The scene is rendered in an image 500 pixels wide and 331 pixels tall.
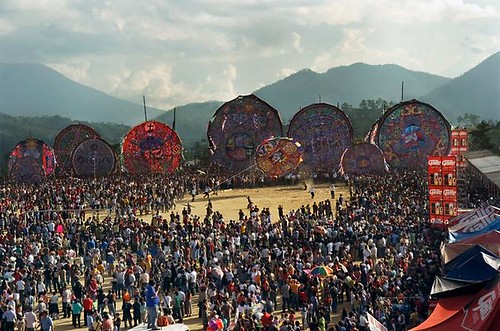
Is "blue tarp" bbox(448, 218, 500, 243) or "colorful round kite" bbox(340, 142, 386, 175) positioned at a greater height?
"colorful round kite" bbox(340, 142, 386, 175)

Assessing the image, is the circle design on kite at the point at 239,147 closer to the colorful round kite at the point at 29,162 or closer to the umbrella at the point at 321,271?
the colorful round kite at the point at 29,162

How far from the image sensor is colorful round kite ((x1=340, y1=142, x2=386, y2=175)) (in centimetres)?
4450

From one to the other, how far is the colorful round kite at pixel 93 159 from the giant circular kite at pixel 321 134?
13902 mm

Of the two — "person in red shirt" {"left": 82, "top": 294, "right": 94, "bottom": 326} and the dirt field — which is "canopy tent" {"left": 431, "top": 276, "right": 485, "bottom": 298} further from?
the dirt field

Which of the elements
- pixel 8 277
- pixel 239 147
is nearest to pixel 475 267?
pixel 8 277

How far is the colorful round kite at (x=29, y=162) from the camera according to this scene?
1917 inches

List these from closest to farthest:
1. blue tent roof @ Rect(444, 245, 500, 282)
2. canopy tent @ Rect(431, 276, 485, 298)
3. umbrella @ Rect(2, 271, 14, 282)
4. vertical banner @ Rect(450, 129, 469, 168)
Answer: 1. canopy tent @ Rect(431, 276, 485, 298)
2. blue tent roof @ Rect(444, 245, 500, 282)
3. umbrella @ Rect(2, 271, 14, 282)
4. vertical banner @ Rect(450, 129, 469, 168)

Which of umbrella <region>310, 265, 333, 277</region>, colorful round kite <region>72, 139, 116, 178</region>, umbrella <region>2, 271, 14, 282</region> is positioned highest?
colorful round kite <region>72, 139, 116, 178</region>

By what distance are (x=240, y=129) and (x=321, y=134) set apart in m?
6.05

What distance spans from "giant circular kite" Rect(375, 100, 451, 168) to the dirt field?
21.2 feet

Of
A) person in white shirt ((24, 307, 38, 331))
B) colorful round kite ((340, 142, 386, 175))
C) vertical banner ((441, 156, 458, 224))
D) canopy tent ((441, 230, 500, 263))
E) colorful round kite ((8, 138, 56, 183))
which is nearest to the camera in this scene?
person in white shirt ((24, 307, 38, 331))

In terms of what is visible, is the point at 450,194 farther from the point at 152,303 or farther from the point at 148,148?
the point at 148,148

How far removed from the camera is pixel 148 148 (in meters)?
47.7

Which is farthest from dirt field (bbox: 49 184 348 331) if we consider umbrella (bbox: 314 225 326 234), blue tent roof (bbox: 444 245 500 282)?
blue tent roof (bbox: 444 245 500 282)
